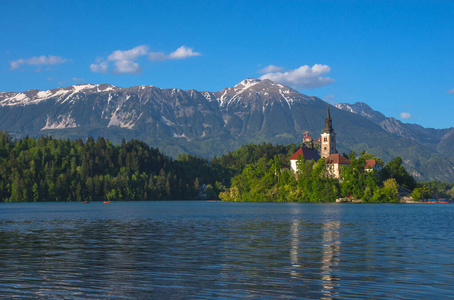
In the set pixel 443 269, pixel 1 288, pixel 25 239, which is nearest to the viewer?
pixel 1 288

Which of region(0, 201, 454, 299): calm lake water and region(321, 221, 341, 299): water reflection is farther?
region(321, 221, 341, 299): water reflection

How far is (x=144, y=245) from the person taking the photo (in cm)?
4903

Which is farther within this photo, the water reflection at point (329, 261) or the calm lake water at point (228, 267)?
the water reflection at point (329, 261)

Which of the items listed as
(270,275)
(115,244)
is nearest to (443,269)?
(270,275)

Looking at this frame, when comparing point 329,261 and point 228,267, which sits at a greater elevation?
point 329,261

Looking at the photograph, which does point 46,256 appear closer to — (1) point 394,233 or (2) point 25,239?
(2) point 25,239

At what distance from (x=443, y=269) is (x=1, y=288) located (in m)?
25.7

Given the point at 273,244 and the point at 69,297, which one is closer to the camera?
the point at 69,297

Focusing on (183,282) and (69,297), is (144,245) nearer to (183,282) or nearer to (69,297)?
(183,282)

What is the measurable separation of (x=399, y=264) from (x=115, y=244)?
25.8 m

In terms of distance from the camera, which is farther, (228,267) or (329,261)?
(329,261)

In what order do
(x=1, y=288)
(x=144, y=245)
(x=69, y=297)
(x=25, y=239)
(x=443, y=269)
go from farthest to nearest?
(x=25, y=239)
(x=144, y=245)
(x=443, y=269)
(x=1, y=288)
(x=69, y=297)

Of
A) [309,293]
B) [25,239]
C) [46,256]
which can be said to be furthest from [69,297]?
[25,239]

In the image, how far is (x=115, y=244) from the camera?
5012cm
